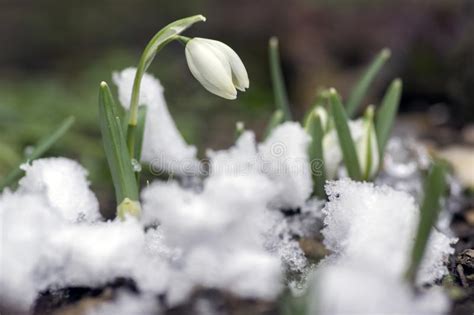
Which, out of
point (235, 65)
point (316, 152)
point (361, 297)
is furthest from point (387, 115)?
point (361, 297)

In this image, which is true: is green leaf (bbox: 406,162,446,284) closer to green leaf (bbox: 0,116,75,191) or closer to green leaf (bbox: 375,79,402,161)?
green leaf (bbox: 375,79,402,161)

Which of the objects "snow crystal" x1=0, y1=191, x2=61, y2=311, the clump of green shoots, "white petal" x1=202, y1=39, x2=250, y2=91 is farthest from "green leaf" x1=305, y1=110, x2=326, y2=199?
"snow crystal" x1=0, y1=191, x2=61, y2=311

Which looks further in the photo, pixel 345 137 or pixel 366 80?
pixel 366 80

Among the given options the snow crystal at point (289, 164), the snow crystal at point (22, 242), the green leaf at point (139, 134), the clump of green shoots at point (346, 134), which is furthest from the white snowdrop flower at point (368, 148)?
the snow crystal at point (22, 242)

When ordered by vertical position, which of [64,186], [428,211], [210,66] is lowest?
[428,211]

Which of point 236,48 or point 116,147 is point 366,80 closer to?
point 116,147

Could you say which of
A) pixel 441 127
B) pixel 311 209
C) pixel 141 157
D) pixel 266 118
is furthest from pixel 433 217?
pixel 266 118
